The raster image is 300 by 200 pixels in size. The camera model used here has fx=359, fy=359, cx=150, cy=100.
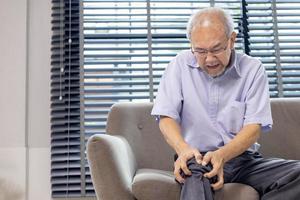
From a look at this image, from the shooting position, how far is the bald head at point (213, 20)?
1458mm

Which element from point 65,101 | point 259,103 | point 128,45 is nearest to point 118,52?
point 128,45

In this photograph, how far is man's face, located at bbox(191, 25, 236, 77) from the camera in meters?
1.45

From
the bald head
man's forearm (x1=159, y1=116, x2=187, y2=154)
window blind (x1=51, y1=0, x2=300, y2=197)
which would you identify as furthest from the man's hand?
window blind (x1=51, y1=0, x2=300, y2=197)

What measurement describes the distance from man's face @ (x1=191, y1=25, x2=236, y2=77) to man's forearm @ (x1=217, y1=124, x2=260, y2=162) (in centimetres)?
30

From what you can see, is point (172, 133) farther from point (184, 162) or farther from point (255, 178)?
point (255, 178)

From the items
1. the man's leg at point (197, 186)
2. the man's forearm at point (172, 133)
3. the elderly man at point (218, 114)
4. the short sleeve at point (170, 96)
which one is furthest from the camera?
the short sleeve at point (170, 96)

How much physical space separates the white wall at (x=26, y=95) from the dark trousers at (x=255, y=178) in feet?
4.55

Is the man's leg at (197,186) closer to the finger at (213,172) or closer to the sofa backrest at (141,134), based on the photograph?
the finger at (213,172)

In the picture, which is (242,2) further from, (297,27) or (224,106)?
(224,106)

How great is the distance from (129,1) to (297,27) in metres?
1.24

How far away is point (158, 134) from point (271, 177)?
0.80 meters

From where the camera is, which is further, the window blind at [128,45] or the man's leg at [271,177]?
the window blind at [128,45]

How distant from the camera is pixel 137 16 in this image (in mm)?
2574

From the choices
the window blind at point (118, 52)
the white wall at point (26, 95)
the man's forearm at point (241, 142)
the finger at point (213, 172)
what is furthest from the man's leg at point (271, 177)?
the white wall at point (26, 95)
